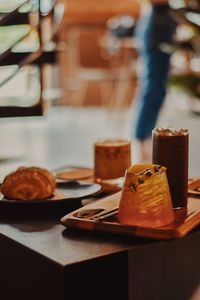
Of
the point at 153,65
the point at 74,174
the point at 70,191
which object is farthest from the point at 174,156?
the point at 153,65

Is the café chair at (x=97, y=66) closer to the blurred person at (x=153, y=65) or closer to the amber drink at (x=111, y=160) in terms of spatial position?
the blurred person at (x=153, y=65)

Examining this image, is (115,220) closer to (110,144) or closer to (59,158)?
(110,144)

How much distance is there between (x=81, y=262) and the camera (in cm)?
92

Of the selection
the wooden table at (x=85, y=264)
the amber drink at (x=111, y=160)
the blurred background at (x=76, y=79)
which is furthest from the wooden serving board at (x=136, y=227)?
the blurred background at (x=76, y=79)

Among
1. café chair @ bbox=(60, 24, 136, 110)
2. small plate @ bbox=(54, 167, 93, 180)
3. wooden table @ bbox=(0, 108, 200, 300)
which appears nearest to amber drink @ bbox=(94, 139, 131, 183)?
small plate @ bbox=(54, 167, 93, 180)

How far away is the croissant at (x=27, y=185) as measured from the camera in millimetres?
1210

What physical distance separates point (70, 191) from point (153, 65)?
2.09 meters

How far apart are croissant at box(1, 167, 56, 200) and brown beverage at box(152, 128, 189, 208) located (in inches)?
10.5

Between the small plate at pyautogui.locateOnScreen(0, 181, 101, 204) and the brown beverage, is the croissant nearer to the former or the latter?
the small plate at pyautogui.locateOnScreen(0, 181, 101, 204)

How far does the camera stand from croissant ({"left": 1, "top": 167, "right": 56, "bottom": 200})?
3.97ft

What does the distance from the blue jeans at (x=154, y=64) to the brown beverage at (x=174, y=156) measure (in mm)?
2141

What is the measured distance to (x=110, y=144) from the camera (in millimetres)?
A: 1451

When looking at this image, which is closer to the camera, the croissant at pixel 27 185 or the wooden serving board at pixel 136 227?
the wooden serving board at pixel 136 227

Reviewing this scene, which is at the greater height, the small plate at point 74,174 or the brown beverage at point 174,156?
the brown beverage at point 174,156
